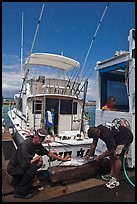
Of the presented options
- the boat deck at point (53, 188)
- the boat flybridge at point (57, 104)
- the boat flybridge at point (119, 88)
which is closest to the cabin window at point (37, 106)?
the boat flybridge at point (57, 104)

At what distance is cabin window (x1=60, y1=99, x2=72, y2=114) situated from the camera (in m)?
7.78

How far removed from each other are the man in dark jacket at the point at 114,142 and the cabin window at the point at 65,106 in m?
3.95

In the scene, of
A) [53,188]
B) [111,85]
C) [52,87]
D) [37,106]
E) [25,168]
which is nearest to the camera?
[25,168]

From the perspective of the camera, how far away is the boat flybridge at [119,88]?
4234mm

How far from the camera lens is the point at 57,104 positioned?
772cm

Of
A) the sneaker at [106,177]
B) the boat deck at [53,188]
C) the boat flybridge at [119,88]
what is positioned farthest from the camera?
the boat flybridge at [119,88]

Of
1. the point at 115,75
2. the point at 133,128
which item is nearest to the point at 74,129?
the point at 115,75

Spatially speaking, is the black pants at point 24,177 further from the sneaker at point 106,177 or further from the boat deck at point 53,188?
the sneaker at point 106,177

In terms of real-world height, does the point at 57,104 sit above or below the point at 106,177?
above

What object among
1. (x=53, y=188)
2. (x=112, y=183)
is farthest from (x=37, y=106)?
(x=112, y=183)

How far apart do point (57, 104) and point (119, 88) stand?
125 inches

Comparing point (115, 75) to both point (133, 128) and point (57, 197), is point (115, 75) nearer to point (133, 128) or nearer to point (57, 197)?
point (133, 128)

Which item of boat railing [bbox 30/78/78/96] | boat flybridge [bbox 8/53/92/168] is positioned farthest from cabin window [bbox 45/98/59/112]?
boat railing [bbox 30/78/78/96]

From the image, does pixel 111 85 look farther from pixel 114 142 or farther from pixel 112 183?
pixel 112 183
